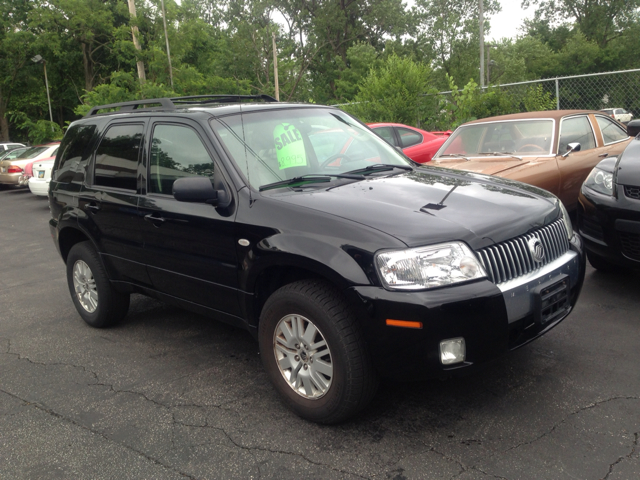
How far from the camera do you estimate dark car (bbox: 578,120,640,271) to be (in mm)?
4688

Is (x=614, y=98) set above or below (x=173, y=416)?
above

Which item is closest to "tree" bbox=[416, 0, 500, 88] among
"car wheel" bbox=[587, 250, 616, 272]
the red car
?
the red car

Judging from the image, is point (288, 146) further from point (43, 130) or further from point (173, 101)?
point (43, 130)

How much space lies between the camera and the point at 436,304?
278 centimetres

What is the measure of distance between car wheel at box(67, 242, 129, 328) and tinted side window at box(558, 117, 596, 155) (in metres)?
5.20

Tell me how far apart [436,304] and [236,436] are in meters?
1.30

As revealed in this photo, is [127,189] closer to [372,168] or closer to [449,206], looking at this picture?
[372,168]

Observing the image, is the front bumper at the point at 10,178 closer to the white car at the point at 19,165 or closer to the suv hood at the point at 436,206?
the white car at the point at 19,165

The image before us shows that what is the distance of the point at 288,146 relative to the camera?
3.96m

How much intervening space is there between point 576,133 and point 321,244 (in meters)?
5.57

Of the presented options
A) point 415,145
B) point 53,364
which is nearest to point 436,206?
point 53,364

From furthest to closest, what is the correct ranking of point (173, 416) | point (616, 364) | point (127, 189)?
point (127, 189)
point (616, 364)
point (173, 416)

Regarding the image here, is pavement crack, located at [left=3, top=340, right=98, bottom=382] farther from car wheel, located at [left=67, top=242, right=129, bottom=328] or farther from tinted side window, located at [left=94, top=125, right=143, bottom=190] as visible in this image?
tinted side window, located at [left=94, top=125, right=143, bottom=190]

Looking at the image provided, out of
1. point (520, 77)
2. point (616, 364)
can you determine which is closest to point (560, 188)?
point (616, 364)
